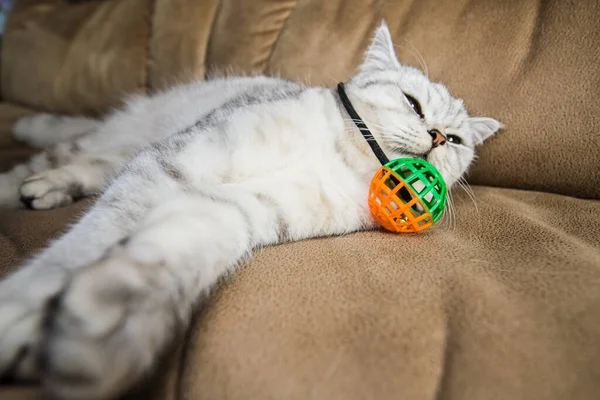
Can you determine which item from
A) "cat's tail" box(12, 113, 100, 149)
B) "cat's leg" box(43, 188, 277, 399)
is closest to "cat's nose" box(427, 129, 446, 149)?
"cat's leg" box(43, 188, 277, 399)

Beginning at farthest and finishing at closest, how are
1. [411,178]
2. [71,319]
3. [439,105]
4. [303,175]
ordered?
[439,105], [303,175], [411,178], [71,319]

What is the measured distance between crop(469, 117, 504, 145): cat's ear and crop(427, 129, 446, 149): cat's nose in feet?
0.63

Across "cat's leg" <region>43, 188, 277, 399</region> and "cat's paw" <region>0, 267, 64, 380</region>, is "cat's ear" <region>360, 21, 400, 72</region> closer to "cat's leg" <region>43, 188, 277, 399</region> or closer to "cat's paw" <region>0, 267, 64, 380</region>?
"cat's leg" <region>43, 188, 277, 399</region>

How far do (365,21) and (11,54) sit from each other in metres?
2.06

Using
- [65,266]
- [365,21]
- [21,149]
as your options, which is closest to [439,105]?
[365,21]

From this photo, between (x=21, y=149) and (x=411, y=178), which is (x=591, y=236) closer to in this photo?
(x=411, y=178)

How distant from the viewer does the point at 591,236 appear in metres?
0.87

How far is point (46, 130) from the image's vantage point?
5.59 feet

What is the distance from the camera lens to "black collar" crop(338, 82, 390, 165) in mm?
985

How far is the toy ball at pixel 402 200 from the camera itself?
82 cm

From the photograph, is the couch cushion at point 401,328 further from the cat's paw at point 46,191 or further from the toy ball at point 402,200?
the cat's paw at point 46,191

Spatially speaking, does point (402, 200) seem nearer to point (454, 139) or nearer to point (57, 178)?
point (454, 139)

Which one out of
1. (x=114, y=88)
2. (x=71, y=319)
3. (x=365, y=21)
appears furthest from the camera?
(x=114, y=88)

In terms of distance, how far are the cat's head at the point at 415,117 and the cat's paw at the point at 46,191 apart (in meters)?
0.83
